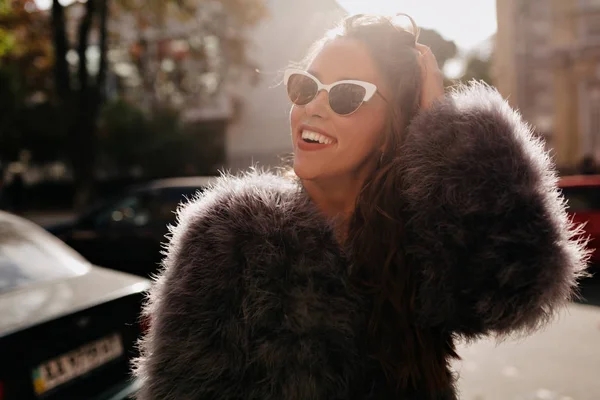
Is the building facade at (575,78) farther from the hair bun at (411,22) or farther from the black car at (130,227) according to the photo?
the hair bun at (411,22)

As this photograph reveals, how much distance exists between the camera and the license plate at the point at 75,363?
2449mm

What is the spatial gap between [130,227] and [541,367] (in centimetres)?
500

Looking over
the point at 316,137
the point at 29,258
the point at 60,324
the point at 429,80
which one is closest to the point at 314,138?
the point at 316,137

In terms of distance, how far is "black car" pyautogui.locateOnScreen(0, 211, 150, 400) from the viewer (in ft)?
7.85

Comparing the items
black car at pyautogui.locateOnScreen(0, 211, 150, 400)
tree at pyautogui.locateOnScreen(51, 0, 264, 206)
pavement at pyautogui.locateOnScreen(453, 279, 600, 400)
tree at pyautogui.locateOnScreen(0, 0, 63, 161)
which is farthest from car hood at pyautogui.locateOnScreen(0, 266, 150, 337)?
tree at pyautogui.locateOnScreen(51, 0, 264, 206)

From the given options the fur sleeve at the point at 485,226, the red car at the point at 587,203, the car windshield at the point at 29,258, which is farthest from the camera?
the red car at the point at 587,203

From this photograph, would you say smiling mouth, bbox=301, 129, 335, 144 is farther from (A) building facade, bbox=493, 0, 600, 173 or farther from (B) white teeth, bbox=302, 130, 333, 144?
(A) building facade, bbox=493, 0, 600, 173

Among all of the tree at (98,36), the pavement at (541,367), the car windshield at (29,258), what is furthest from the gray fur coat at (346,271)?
the tree at (98,36)

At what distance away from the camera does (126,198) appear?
23.7 ft

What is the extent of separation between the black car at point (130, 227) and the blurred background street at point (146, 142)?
0.06ft

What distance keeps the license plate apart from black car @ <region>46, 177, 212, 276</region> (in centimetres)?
430

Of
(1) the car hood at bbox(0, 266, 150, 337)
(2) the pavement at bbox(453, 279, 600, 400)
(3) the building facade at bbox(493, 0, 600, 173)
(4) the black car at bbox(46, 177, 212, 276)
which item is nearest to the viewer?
(1) the car hood at bbox(0, 266, 150, 337)

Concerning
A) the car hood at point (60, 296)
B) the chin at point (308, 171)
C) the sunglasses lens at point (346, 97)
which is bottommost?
the car hood at point (60, 296)

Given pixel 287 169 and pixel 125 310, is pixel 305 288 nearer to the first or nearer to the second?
pixel 287 169
